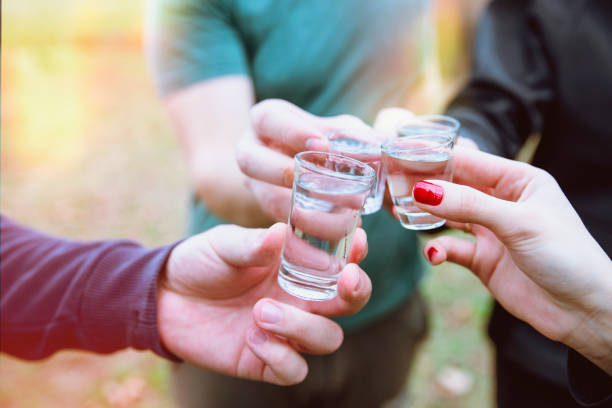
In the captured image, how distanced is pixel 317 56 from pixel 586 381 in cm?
159

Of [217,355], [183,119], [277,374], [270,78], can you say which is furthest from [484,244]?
[183,119]

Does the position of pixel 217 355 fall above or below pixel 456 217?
below

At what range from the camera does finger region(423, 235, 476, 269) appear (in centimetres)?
168

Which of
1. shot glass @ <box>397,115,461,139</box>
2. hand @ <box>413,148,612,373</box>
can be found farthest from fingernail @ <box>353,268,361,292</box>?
shot glass @ <box>397,115,461,139</box>

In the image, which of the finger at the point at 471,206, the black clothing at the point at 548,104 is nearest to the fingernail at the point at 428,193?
the finger at the point at 471,206

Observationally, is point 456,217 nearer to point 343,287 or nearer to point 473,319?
point 343,287

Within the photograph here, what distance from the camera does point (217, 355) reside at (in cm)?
172

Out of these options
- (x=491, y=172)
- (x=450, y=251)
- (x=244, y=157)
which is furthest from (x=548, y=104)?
(x=244, y=157)

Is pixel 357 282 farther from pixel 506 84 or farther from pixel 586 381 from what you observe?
pixel 506 84

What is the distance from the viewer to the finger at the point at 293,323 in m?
1.50

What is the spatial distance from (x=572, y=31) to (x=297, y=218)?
1411mm

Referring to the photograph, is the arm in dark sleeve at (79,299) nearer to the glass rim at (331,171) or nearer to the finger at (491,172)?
the glass rim at (331,171)

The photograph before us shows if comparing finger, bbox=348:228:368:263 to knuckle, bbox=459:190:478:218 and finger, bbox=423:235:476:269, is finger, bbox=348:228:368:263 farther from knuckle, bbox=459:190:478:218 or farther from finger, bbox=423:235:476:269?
knuckle, bbox=459:190:478:218

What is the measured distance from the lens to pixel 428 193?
4.66 ft
